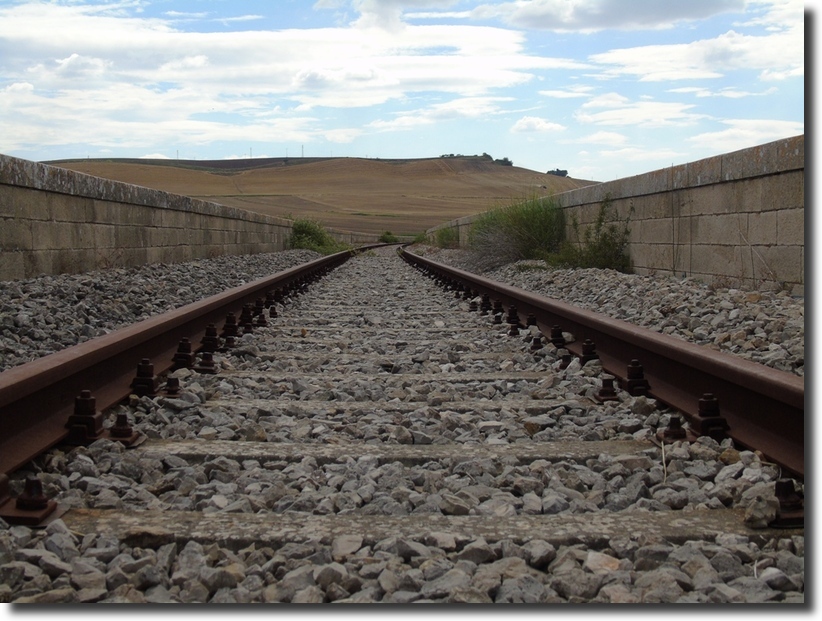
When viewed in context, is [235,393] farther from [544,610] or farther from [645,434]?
[544,610]

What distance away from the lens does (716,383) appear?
3.98 meters

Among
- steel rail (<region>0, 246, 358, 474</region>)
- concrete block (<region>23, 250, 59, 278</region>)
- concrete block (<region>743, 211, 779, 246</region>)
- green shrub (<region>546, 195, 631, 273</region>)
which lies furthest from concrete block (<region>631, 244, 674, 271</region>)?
concrete block (<region>23, 250, 59, 278</region>)

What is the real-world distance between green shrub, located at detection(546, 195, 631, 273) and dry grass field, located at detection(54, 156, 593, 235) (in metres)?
61.9

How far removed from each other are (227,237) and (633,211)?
956cm

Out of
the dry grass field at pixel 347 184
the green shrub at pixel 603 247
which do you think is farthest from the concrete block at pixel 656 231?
the dry grass field at pixel 347 184

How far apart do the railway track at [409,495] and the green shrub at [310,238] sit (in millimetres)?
23455

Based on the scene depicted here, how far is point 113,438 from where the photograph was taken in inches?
152

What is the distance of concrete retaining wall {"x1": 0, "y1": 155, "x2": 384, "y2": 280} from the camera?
7969 mm

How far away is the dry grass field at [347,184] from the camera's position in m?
90.0

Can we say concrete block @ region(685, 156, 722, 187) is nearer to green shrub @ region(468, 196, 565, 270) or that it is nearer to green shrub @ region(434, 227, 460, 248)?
green shrub @ region(468, 196, 565, 270)

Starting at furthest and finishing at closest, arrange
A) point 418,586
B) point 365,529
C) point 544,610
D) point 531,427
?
point 531,427 → point 365,529 → point 418,586 → point 544,610

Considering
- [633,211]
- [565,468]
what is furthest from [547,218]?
[565,468]

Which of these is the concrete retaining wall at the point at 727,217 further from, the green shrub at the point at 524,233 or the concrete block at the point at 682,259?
the green shrub at the point at 524,233

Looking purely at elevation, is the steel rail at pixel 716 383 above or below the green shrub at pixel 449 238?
below
